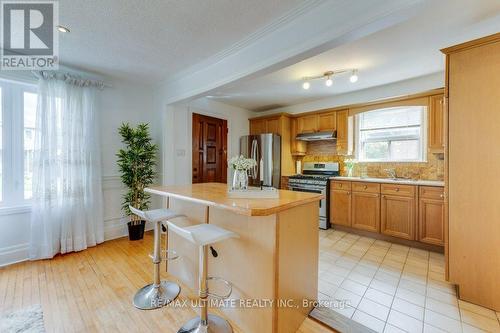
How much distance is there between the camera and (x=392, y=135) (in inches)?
148

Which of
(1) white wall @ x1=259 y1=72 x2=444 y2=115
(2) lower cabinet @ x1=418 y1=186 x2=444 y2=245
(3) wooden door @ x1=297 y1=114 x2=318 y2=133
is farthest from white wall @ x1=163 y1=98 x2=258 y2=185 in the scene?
(2) lower cabinet @ x1=418 y1=186 x2=444 y2=245

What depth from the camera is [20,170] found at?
8.86 ft

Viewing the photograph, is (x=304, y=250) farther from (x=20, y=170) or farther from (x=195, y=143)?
(x=20, y=170)

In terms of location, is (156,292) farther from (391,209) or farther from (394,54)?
(394,54)

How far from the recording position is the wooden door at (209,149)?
4.11m

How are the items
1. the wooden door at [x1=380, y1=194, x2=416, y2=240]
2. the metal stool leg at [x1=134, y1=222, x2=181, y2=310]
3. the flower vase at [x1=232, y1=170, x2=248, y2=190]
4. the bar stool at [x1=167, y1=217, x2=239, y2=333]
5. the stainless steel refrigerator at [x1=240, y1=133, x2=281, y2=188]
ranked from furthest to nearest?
1. the stainless steel refrigerator at [x1=240, y1=133, x2=281, y2=188]
2. the wooden door at [x1=380, y1=194, x2=416, y2=240]
3. the flower vase at [x1=232, y1=170, x2=248, y2=190]
4. the metal stool leg at [x1=134, y1=222, x2=181, y2=310]
5. the bar stool at [x1=167, y1=217, x2=239, y2=333]

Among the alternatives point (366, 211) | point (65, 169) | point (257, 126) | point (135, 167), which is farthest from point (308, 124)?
point (65, 169)

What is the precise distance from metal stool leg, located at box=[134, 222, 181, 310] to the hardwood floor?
0.20 ft

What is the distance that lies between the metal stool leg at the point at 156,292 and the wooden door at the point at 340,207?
2830 millimetres

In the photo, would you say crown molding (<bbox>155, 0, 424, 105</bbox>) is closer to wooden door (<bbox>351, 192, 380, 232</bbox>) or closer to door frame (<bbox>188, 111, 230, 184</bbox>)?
door frame (<bbox>188, 111, 230, 184</bbox>)

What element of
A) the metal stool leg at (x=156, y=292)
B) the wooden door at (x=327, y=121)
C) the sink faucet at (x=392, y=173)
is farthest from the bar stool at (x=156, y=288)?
the sink faucet at (x=392, y=173)

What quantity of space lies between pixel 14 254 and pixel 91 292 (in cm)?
149

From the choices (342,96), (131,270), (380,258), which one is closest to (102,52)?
(131,270)

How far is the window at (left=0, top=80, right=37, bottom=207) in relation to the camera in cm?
260
